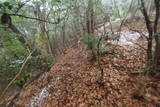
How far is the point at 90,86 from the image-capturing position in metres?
3.22

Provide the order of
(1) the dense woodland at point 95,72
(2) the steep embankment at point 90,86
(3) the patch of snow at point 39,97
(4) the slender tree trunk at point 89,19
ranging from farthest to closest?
(4) the slender tree trunk at point 89,19 → (3) the patch of snow at point 39,97 → (2) the steep embankment at point 90,86 → (1) the dense woodland at point 95,72

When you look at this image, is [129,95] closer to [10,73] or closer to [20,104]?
[20,104]

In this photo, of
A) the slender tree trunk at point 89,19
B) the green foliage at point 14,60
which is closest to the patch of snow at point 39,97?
the green foliage at point 14,60

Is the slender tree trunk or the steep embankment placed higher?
the slender tree trunk

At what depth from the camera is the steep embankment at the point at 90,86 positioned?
2793mm

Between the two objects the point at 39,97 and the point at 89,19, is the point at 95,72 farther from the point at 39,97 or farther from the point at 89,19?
the point at 89,19

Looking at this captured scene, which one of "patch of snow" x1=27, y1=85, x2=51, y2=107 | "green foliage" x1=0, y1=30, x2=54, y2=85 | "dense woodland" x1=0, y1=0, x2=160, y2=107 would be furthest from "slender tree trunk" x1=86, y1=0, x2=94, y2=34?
"patch of snow" x1=27, y1=85, x2=51, y2=107

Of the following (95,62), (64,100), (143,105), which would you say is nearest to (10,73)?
(64,100)

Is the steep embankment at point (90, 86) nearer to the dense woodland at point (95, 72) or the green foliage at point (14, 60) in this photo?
the dense woodland at point (95, 72)

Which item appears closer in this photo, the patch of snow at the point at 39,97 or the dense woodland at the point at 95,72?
the dense woodland at the point at 95,72

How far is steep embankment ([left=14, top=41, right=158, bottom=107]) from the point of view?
2.79 m

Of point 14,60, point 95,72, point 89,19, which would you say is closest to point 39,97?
point 14,60

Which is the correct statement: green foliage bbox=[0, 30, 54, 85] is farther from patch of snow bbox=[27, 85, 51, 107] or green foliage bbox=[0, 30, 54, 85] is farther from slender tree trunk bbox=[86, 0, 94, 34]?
slender tree trunk bbox=[86, 0, 94, 34]

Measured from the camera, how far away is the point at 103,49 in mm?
4086
